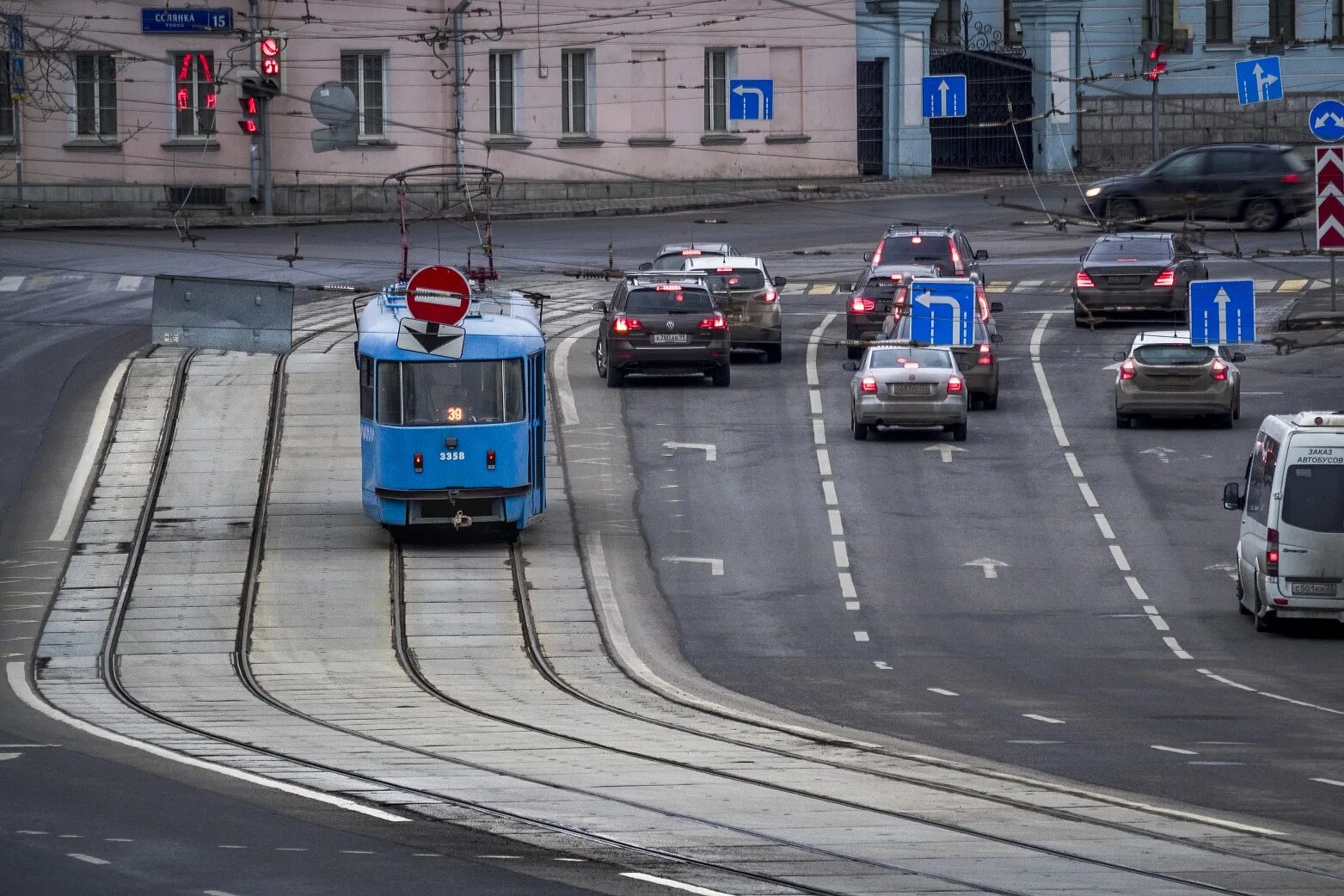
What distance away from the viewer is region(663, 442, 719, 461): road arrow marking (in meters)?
32.9

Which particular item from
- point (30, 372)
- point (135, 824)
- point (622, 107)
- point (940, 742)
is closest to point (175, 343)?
point (30, 372)

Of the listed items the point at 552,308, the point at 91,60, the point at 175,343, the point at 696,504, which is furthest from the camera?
the point at 91,60

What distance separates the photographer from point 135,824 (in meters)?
12.8

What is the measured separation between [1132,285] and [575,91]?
22.7 m

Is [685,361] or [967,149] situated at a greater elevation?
[967,149]

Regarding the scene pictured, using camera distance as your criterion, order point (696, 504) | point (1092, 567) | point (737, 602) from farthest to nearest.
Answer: point (696, 504) → point (1092, 567) → point (737, 602)

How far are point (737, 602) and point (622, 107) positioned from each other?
38045mm

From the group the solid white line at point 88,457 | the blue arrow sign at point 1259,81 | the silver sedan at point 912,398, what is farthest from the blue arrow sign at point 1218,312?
the solid white line at point 88,457

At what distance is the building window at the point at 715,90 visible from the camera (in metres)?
62.2

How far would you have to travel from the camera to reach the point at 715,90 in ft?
205

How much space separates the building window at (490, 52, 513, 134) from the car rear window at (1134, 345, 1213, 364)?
95.8 ft

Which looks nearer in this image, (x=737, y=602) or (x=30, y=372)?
(x=737, y=602)

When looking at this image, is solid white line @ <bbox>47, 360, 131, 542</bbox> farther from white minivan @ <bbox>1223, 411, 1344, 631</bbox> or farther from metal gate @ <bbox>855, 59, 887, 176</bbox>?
metal gate @ <bbox>855, 59, 887, 176</bbox>

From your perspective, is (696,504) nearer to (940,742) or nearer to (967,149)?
A: (940,742)
